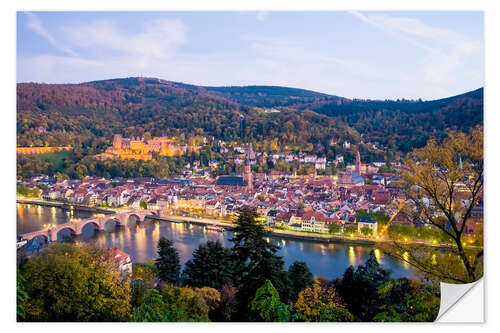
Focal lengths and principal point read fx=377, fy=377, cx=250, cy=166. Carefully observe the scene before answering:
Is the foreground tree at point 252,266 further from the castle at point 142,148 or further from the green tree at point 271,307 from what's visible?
the castle at point 142,148

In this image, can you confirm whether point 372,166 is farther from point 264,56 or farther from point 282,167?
point 264,56

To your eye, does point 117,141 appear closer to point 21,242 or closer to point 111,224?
point 111,224

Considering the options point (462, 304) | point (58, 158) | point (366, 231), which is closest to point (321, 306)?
point (462, 304)

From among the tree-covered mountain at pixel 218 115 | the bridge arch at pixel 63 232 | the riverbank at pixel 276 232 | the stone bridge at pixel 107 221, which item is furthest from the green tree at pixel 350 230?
the bridge arch at pixel 63 232

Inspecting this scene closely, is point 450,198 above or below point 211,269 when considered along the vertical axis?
above
